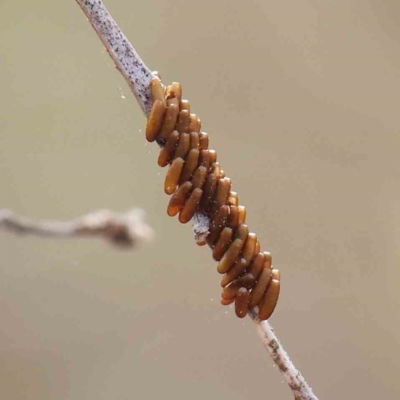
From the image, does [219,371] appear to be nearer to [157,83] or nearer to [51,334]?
[51,334]

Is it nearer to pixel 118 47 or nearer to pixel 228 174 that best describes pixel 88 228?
pixel 118 47

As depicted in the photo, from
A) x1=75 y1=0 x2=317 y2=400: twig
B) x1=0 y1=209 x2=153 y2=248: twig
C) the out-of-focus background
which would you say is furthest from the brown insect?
the out-of-focus background

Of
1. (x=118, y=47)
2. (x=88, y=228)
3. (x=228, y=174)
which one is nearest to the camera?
(x=118, y=47)

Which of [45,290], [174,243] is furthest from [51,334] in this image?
[174,243]

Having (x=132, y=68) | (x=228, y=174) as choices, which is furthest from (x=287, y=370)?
(x=228, y=174)

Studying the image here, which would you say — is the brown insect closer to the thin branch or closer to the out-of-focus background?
the thin branch
